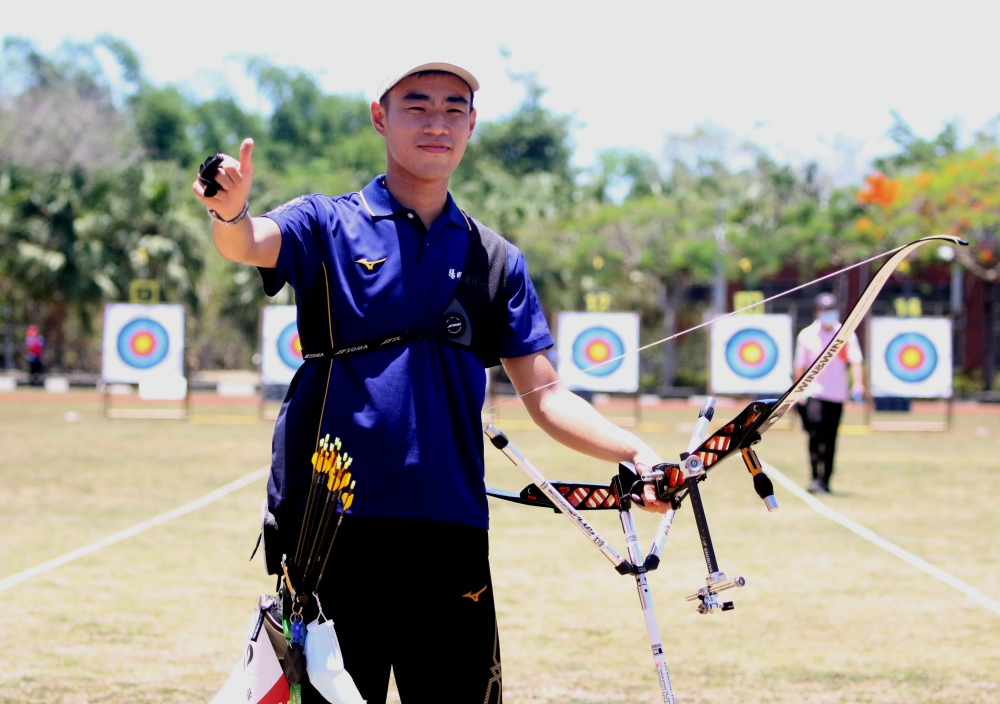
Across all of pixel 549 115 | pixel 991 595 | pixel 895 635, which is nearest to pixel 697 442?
pixel 895 635

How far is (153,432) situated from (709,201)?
23470 mm

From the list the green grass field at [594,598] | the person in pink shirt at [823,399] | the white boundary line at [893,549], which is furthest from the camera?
the person in pink shirt at [823,399]

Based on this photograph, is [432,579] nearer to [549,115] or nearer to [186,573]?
[186,573]

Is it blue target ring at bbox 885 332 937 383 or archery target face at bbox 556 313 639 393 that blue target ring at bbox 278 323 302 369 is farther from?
blue target ring at bbox 885 332 937 383

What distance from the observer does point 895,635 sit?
5488 mm

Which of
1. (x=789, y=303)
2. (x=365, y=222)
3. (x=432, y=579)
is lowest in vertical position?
(x=432, y=579)

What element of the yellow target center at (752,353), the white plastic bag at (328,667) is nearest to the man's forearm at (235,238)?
the white plastic bag at (328,667)

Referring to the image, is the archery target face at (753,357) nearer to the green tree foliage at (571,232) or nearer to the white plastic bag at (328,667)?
the green tree foliage at (571,232)

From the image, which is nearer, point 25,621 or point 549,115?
point 25,621

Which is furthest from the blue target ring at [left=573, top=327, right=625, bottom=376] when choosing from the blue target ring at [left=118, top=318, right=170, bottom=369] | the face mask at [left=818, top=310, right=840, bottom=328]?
the face mask at [left=818, top=310, right=840, bottom=328]

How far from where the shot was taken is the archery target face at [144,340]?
20.5m

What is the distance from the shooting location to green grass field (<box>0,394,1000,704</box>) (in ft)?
15.4

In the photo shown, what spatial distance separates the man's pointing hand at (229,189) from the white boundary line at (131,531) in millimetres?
4569

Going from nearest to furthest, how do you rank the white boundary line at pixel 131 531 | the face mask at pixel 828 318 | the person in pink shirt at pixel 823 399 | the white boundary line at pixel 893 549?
the white boundary line at pixel 893 549 < the white boundary line at pixel 131 531 < the person in pink shirt at pixel 823 399 < the face mask at pixel 828 318
